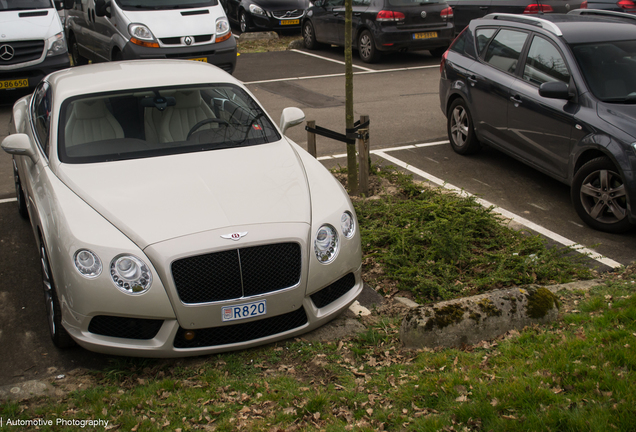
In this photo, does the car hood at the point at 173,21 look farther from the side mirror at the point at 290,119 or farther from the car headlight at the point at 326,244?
the car headlight at the point at 326,244

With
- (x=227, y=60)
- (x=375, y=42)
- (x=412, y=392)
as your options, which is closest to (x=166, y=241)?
(x=412, y=392)

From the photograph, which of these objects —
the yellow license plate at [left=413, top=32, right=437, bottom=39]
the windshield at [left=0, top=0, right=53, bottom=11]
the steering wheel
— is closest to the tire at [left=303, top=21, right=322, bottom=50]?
the yellow license plate at [left=413, top=32, right=437, bottom=39]

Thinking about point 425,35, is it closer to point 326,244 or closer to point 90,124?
point 90,124

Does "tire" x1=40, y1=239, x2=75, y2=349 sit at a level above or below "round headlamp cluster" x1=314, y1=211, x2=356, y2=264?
below

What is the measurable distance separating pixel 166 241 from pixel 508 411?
217 cm

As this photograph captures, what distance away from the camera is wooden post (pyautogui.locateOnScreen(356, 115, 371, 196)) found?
6703 mm

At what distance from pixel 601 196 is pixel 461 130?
8.99ft

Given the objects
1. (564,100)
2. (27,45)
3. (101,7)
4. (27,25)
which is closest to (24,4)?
(27,25)

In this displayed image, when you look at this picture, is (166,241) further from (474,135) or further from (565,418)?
(474,135)

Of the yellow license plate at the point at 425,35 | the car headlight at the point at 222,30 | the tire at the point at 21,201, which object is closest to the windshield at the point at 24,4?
the car headlight at the point at 222,30

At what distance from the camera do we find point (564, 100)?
21.3 ft

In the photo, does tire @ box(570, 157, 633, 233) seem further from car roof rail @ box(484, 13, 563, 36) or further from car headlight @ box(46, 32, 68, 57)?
car headlight @ box(46, 32, 68, 57)

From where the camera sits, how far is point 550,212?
6.61 meters

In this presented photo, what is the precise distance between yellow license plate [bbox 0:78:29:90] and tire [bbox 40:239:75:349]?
26.1 ft
